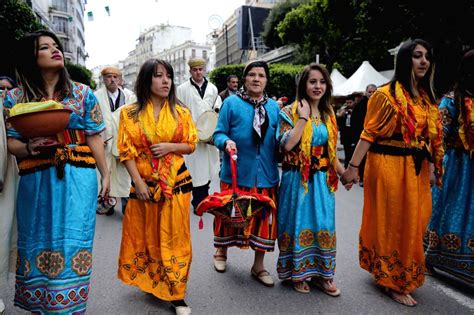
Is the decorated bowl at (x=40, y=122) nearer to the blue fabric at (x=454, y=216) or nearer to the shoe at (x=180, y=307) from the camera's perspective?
the shoe at (x=180, y=307)

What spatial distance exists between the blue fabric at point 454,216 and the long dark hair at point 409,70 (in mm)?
388

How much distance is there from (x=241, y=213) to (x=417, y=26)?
980 cm

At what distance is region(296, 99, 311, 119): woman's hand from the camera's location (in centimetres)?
302

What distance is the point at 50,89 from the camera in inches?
98.0

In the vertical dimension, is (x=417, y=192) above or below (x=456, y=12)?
below

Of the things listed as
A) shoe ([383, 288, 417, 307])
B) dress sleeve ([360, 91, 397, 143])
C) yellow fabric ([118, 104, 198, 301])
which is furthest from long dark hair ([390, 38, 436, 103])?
yellow fabric ([118, 104, 198, 301])

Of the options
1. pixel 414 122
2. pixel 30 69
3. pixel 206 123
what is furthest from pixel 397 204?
pixel 30 69

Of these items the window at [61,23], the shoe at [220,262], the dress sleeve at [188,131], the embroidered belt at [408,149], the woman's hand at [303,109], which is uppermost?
the window at [61,23]

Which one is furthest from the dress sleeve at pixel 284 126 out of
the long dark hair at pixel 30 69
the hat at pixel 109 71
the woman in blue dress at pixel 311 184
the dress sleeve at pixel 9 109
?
the hat at pixel 109 71

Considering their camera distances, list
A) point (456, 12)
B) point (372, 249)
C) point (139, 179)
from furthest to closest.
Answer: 1. point (456, 12)
2. point (372, 249)
3. point (139, 179)

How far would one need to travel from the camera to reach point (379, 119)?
2.99m

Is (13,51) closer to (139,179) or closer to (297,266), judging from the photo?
(139,179)

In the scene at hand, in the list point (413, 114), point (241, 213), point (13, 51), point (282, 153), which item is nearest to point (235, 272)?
point (241, 213)

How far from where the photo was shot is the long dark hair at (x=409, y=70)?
9.64 feet
